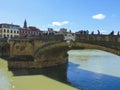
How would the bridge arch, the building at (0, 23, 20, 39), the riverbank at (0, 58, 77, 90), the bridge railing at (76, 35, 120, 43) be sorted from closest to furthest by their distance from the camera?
the riverbank at (0, 58, 77, 90), the bridge railing at (76, 35, 120, 43), the bridge arch, the building at (0, 23, 20, 39)

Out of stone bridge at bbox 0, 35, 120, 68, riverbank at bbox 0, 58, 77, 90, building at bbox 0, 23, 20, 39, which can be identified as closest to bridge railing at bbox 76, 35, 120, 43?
stone bridge at bbox 0, 35, 120, 68

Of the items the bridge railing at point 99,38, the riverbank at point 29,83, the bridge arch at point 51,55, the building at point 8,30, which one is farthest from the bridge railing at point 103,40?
the building at point 8,30

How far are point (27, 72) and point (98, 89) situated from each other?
38.9ft

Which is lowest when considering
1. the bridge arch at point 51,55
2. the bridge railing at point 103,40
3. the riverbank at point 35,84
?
the riverbank at point 35,84

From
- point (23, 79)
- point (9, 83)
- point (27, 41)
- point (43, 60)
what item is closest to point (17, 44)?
point (27, 41)

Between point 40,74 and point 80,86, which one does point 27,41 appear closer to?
point 40,74

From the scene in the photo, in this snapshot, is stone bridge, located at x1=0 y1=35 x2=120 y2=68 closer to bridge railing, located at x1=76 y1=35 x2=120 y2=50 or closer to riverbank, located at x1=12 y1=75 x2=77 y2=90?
bridge railing, located at x1=76 y1=35 x2=120 y2=50

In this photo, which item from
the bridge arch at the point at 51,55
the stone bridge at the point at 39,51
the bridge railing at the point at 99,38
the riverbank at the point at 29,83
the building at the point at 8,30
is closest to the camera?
the riverbank at the point at 29,83

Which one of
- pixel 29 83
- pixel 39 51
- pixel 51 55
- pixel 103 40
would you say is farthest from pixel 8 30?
pixel 103 40

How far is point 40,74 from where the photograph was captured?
96.7 ft

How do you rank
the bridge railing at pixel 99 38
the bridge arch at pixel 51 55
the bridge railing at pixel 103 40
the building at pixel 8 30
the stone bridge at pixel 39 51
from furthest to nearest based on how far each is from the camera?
the building at pixel 8 30 → the bridge arch at pixel 51 55 → the stone bridge at pixel 39 51 → the bridge railing at pixel 99 38 → the bridge railing at pixel 103 40

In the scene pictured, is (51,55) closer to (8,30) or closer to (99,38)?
(99,38)

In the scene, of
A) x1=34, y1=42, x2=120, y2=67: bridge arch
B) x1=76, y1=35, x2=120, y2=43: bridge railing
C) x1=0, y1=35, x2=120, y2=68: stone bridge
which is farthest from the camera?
x1=34, y1=42, x2=120, y2=67: bridge arch

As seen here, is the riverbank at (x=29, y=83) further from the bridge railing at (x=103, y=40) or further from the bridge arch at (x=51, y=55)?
the bridge railing at (x=103, y=40)
